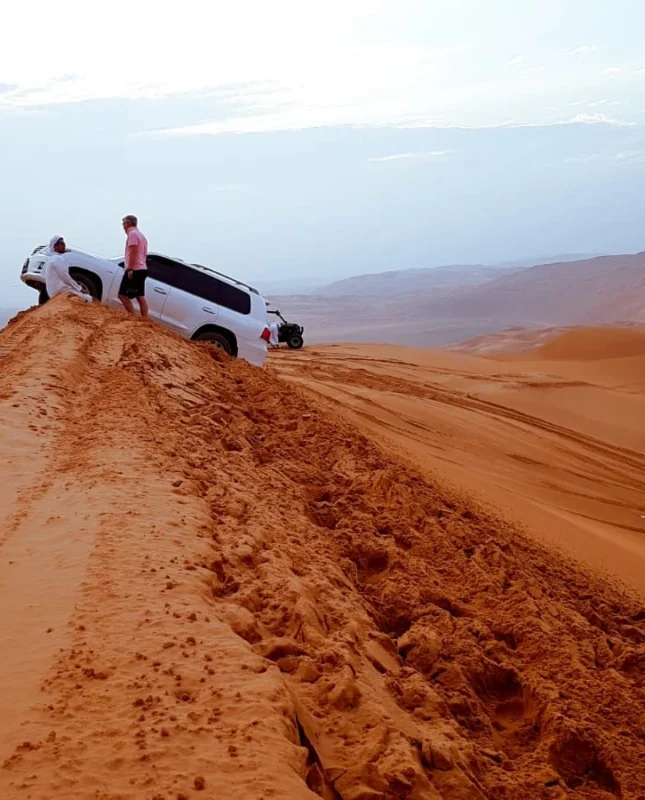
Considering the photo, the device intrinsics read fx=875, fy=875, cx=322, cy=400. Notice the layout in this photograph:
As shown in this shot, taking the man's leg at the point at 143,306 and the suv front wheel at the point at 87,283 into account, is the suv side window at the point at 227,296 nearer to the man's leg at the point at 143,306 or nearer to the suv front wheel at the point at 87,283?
the man's leg at the point at 143,306

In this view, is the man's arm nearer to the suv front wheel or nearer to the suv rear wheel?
the suv front wheel

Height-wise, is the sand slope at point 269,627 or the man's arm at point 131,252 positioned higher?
the man's arm at point 131,252

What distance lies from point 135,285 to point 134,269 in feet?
0.90

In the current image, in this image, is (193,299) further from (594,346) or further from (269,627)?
(594,346)

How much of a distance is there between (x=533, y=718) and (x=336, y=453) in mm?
3763

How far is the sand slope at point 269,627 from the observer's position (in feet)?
9.09

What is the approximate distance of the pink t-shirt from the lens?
453 inches

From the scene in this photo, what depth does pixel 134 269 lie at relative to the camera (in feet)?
38.8

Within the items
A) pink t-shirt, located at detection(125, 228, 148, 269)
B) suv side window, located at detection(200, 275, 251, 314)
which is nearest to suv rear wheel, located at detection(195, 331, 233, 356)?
suv side window, located at detection(200, 275, 251, 314)

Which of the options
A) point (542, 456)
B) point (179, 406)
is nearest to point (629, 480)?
point (542, 456)

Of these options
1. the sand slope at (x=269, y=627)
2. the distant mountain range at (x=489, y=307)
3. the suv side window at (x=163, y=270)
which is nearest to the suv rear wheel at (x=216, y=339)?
the suv side window at (x=163, y=270)

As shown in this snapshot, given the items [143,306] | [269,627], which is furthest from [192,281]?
[269,627]

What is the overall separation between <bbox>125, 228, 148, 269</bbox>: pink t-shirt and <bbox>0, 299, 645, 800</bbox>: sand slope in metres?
4.29

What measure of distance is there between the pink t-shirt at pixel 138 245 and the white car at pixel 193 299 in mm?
990
